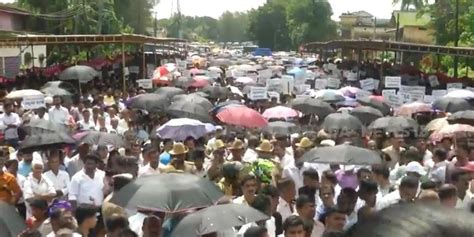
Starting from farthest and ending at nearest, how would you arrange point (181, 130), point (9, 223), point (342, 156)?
1. point (181, 130)
2. point (342, 156)
3. point (9, 223)

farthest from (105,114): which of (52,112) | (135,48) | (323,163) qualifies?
(135,48)

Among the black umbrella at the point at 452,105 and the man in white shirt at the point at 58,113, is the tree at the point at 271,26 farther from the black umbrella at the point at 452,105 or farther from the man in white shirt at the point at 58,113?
the man in white shirt at the point at 58,113

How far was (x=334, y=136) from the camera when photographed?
13.6m

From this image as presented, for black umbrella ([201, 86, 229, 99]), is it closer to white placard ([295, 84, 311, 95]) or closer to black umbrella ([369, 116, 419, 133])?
white placard ([295, 84, 311, 95])

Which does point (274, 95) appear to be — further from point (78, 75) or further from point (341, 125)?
point (341, 125)

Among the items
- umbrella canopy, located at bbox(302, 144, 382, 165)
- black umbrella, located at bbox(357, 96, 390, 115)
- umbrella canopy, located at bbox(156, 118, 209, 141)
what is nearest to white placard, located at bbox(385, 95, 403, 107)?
black umbrella, located at bbox(357, 96, 390, 115)

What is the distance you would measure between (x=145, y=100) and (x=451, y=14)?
118 ft

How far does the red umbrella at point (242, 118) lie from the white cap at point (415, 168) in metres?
5.48

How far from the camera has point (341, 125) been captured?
46.0 feet

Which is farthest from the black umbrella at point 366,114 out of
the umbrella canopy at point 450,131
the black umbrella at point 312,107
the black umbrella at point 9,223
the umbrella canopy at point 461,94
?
the black umbrella at point 9,223

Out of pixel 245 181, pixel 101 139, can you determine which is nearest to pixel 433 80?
pixel 101 139

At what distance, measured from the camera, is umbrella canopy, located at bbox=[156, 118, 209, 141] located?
1316cm

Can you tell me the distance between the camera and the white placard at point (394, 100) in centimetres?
1888

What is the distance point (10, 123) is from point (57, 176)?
6.11 metres
